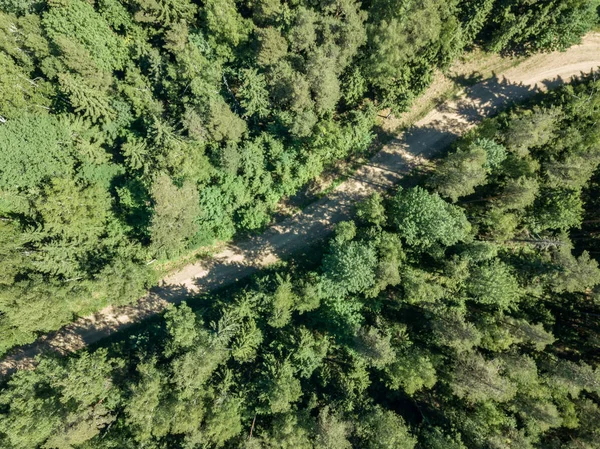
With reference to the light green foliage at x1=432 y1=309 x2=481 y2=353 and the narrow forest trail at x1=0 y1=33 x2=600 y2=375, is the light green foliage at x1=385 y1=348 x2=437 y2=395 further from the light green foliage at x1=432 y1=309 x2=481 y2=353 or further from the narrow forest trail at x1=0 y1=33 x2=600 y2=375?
the narrow forest trail at x1=0 y1=33 x2=600 y2=375

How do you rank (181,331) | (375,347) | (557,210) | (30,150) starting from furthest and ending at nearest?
1. (557,210)
2. (30,150)
3. (181,331)
4. (375,347)

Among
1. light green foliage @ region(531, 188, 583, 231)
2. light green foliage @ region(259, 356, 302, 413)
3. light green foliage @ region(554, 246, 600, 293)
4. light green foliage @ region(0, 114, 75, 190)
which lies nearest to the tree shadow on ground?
light green foliage @ region(259, 356, 302, 413)

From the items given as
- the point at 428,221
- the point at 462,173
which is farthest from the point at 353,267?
the point at 462,173

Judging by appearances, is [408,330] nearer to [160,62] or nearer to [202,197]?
[202,197]

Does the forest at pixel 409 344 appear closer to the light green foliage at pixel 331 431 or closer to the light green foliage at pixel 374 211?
the light green foliage at pixel 331 431

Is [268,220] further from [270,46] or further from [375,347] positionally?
[270,46]

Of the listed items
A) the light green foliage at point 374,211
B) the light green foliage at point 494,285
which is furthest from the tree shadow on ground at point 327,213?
the light green foliage at point 494,285
